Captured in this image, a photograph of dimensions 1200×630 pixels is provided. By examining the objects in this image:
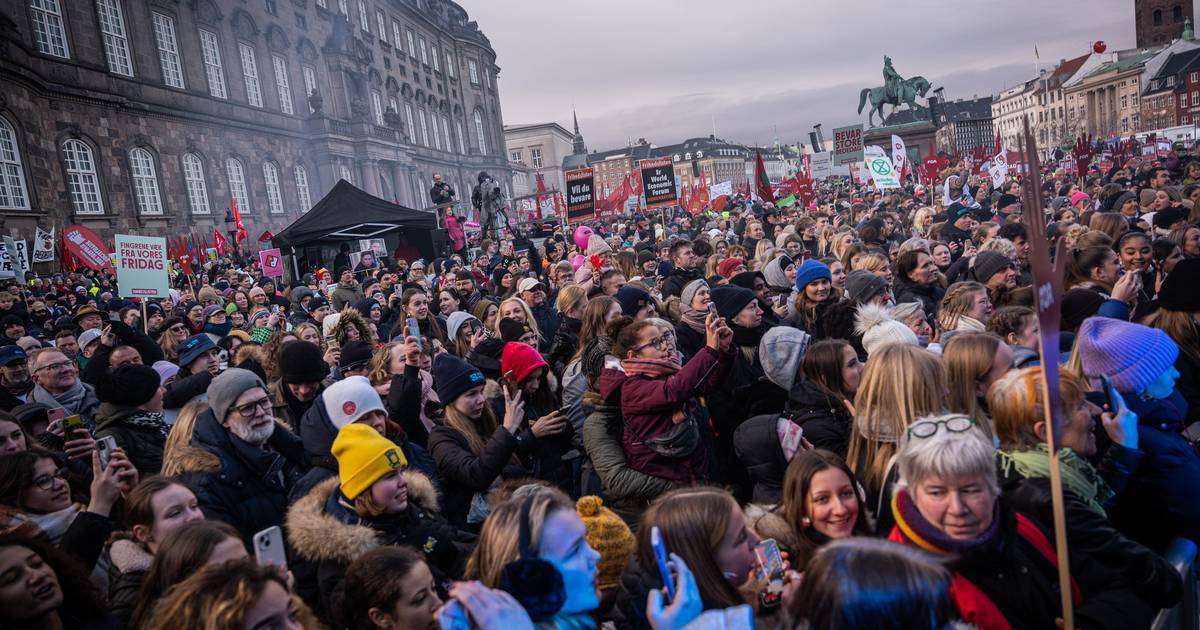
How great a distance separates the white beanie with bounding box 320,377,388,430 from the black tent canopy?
49.1 feet

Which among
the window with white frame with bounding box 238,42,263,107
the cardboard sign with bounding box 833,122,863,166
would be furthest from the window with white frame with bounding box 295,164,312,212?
the cardboard sign with bounding box 833,122,863,166

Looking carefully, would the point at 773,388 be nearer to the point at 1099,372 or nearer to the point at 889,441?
the point at 889,441

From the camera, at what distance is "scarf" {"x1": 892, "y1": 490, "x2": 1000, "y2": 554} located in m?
2.10

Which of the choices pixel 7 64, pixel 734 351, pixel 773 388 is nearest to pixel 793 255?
pixel 773 388

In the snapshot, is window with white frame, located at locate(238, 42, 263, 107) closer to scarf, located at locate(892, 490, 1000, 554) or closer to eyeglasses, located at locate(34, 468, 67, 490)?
eyeglasses, located at locate(34, 468, 67, 490)

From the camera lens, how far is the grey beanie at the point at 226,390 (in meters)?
3.79

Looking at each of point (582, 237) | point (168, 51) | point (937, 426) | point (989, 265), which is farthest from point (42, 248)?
point (937, 426)

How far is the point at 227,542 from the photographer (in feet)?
8.59

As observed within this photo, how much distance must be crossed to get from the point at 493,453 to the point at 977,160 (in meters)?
26.2

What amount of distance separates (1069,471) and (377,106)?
51367 millimetres

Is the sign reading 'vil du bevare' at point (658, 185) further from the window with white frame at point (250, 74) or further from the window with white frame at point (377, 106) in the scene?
the window with white frame at point (377, 106)

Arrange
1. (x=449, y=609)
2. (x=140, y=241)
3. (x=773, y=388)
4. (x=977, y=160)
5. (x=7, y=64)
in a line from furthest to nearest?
1. (x=977, y=160)
2. (x=7, y=64)
3. (x=140, y=241)
4. (x=773, y=388)
5. (x=449, y=609)

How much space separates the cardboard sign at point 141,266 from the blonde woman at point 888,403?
27.9 feet

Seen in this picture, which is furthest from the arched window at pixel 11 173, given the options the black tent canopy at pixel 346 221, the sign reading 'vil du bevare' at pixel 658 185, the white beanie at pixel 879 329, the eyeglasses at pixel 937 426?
the eyeglasses at pixel 937 426
